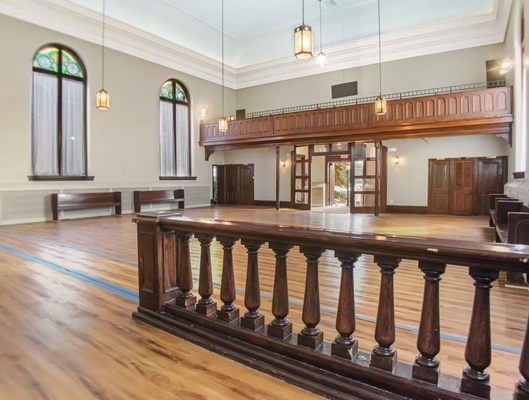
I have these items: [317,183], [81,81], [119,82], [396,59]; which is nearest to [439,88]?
[396,59]

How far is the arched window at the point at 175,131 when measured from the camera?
39.3 feet

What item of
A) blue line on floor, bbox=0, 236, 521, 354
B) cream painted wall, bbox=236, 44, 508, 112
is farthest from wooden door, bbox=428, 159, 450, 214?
blue line on floor, bbox=0, 236, 521, 354

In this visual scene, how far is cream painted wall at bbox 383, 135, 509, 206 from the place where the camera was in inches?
391

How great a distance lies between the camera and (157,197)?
440 inches

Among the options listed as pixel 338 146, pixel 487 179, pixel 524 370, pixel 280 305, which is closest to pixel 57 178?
pixel 338 146

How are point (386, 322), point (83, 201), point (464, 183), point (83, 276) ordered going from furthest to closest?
point (464, 183)
point (83, 201)
point (83, 276)
point (386, 322)

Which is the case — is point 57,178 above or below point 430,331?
above

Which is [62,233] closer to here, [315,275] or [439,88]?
[315,275]

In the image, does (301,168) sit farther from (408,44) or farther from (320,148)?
(408,44)

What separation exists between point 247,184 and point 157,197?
4222mm

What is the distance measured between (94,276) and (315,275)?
106 inches

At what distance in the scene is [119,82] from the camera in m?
10.3

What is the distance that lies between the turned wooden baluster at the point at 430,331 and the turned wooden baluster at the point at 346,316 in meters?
0.27

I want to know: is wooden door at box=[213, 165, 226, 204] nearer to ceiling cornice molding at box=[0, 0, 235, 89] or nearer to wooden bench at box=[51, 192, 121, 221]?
ceiling cornice molding at box=[0, 0, 235, 89]
